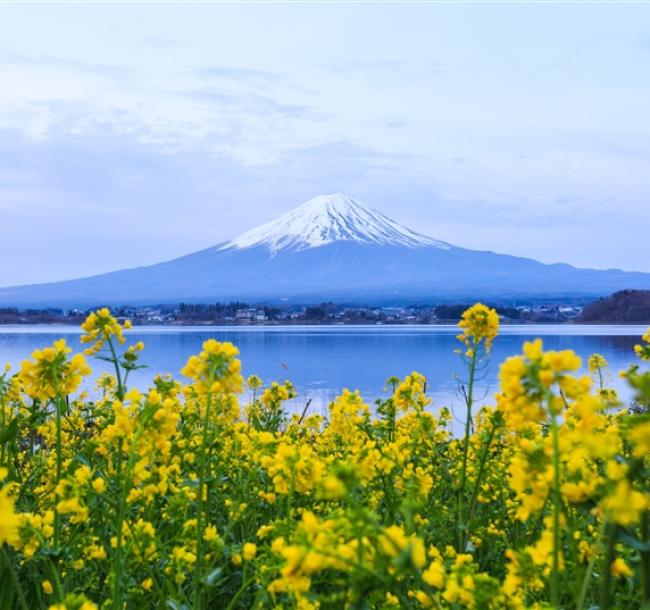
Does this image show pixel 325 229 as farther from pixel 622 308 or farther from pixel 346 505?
pixel 346 505

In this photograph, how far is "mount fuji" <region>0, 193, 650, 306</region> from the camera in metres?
163

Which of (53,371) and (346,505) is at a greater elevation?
(53,371)

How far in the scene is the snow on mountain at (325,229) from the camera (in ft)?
549

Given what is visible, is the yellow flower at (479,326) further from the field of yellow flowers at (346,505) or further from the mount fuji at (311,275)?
the mount fuji at (311,275)

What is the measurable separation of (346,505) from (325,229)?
603ft

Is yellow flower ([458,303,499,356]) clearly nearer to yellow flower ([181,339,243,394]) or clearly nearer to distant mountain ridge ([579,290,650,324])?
yellow flower ([181,339,243,394])

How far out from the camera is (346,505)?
2273 millimetres

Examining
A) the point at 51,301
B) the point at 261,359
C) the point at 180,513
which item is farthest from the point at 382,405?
the point at 51,301

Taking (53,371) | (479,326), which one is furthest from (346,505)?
(479,326)

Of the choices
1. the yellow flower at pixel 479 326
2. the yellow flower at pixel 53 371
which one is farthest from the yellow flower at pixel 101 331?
the yellow flower at pixel 479 326

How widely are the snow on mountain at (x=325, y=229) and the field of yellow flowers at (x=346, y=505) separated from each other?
15801cm

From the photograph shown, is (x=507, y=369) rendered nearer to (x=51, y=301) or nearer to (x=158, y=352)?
(x=158, y=352)

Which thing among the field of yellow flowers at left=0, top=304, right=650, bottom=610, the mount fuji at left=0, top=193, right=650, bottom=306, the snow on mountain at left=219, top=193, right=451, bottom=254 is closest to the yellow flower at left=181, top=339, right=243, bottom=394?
the field of yellow flowers at left=0, top=304, right=650, bottom=610

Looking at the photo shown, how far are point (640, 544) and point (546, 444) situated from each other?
0.93 feet
